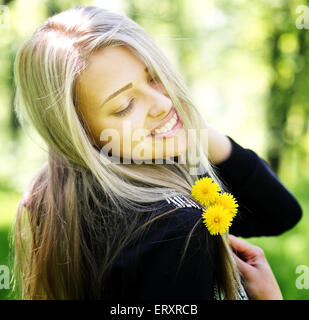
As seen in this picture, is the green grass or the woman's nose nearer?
the woman's nose

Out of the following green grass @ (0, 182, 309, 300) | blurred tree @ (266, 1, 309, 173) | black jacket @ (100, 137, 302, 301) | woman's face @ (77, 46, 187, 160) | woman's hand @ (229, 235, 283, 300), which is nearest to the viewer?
black jacket @ (100, 137, 302, 301)

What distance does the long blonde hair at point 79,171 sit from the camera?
3.62ft

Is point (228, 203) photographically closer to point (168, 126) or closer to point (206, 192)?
point (206, 192)

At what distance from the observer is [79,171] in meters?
1.21

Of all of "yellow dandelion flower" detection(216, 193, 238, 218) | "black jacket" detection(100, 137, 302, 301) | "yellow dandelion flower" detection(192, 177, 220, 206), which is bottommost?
"black jacket" detection(100, 137, 302, 301)

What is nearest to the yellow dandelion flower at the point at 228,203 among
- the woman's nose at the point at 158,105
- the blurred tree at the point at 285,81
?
the woman's nose at the point at 158,105

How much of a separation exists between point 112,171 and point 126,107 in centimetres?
20

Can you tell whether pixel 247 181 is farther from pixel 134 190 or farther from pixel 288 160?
pixel 288 160

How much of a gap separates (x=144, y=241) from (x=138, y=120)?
36cm

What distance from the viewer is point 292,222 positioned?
1.65 metres

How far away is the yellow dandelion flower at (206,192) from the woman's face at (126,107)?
5.8 inches

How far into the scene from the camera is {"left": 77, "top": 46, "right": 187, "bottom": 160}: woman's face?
1101 mm

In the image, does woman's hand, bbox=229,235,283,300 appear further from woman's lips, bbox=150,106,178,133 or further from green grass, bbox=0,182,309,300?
green grass, bbox=0,182,309,300

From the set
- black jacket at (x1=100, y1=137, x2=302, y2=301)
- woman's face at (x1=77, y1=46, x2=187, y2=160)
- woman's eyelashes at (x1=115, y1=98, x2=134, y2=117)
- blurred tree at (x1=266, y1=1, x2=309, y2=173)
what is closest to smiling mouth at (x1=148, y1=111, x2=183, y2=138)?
woman's face at (x1=77, y1=46, x2=187, y2=160)
